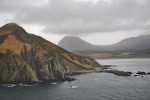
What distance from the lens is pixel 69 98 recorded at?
144m

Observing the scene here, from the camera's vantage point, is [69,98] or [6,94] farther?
[6,94]

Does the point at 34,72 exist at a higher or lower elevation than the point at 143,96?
higher

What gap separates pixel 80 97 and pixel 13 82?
2415 inches

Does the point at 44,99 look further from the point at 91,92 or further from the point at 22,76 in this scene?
the point at 22,76

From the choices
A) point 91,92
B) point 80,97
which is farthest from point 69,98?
point 91,92

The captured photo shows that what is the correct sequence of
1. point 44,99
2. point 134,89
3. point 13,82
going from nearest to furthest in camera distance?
point 44,99 < point 134,89 < point 13,82

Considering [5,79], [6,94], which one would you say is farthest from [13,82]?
[6,94]

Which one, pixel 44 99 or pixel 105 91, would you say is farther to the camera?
pixel 105 91

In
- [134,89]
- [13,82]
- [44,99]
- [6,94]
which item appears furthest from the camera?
[13,82]

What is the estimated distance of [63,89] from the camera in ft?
561

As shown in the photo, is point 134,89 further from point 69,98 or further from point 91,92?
point 69,98

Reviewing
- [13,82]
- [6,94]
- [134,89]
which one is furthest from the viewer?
[13,82]

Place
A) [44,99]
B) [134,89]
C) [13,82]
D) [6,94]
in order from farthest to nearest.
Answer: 1. [13,82]
2. [134,89]
3. [6,94]
4. [44,99]

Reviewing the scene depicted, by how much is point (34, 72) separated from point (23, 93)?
134ft
